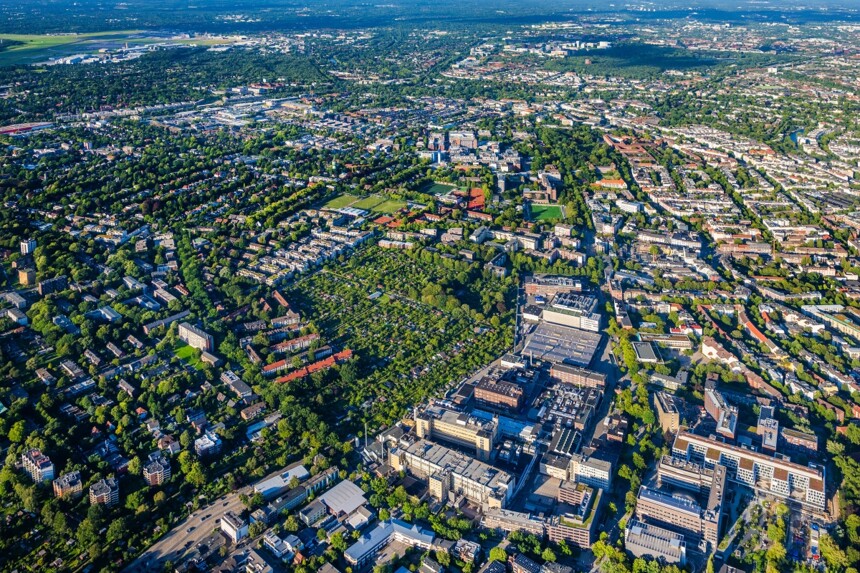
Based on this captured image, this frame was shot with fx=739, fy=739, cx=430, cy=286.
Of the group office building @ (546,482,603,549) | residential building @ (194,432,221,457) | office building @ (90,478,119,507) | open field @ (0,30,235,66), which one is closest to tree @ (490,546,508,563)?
office building @ (546,482,603,549)

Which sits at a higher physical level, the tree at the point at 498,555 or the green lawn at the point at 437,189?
the tree at the point at 498,555

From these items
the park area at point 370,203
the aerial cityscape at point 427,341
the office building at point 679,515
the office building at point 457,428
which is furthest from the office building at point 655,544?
the park area at point 370,203

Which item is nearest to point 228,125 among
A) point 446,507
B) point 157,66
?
point 157,66

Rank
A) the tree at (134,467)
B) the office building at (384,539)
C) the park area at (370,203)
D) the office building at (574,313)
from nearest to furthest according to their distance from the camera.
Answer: the office building at (384,539) → the tree at (134,467) → the office building at (574,313) → the park area at (370,203)

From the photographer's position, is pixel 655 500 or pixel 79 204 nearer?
pixel 655 500

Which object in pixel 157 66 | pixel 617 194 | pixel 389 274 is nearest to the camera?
pixel 389 274

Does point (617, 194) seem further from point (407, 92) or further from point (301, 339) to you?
point (407, 92)

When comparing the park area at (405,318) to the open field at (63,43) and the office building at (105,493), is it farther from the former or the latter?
the open field at (63,43)
